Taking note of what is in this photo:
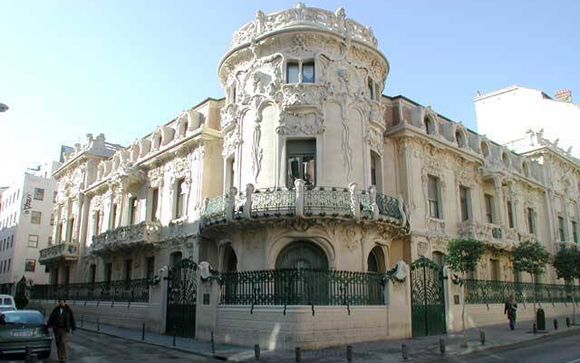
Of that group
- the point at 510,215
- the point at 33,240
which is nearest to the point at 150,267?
the point at 510,215

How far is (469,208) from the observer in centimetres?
2848

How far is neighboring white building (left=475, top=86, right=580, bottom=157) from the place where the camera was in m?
41.1

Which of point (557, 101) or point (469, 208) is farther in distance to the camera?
point (557, 101)

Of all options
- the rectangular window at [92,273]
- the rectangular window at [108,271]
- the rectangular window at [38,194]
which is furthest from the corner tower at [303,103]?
the rectangular window at [38,194]

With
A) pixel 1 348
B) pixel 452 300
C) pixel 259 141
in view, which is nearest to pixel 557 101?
pixel 452 300

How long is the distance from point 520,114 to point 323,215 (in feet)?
102

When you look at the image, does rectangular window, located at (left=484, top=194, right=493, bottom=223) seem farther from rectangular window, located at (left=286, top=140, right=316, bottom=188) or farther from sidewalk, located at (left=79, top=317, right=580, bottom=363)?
rectangular window, located at (left=286, top=140, right=316, bottom=188)

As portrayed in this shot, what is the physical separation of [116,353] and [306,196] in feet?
27.6

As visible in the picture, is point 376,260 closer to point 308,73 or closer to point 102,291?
point 308,73

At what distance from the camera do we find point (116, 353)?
50.5ft

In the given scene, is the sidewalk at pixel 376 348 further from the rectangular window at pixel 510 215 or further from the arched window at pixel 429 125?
the rectangular window at pixel 510 215

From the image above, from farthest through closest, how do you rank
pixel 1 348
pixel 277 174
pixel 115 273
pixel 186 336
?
pixel 115 273
pixel 277 174
pixel 186 336
pixel 1 348

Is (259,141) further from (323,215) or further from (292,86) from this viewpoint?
(323,215)

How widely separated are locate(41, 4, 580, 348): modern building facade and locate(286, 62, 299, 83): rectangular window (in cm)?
6
